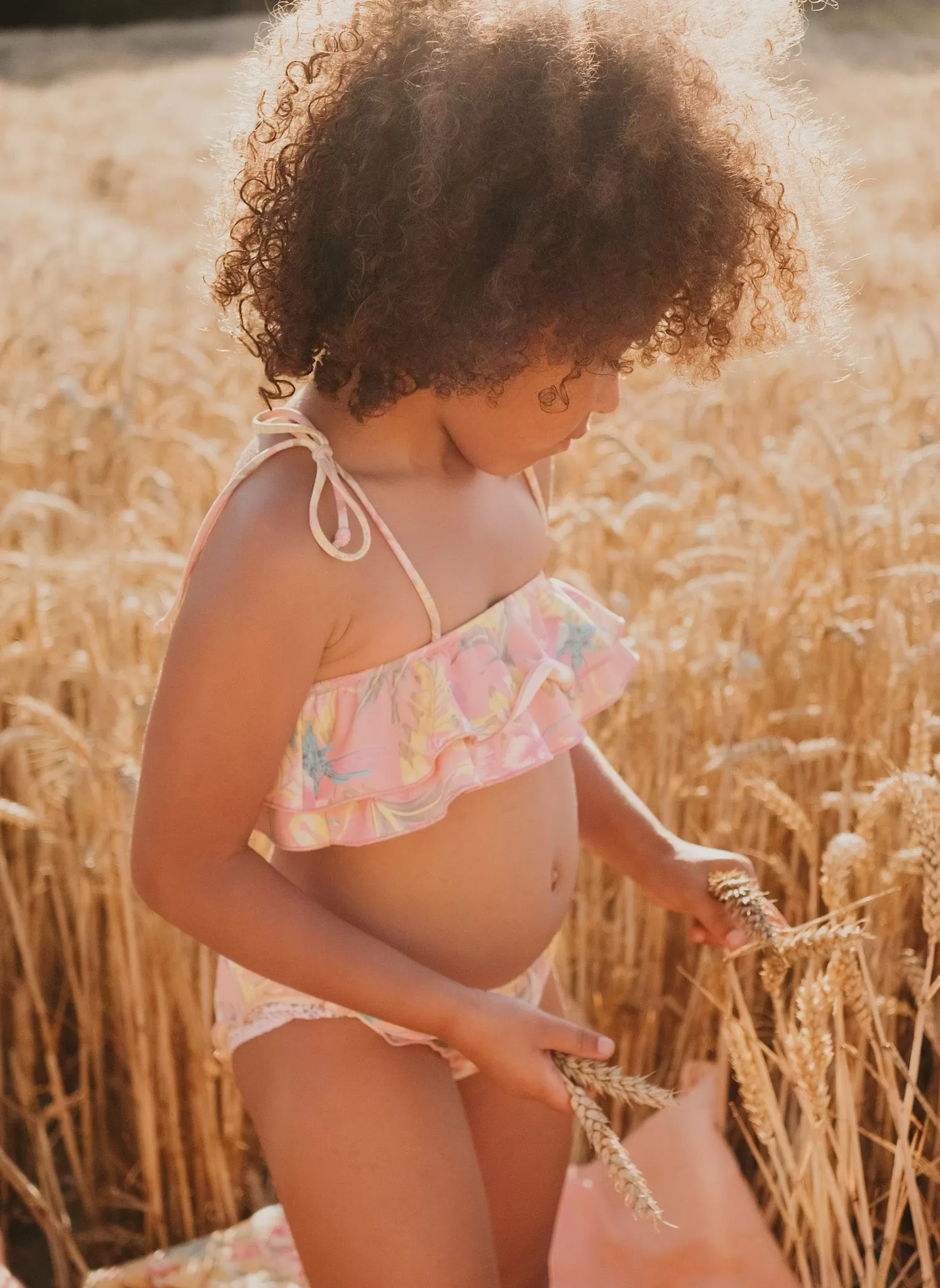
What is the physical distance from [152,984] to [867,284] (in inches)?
161

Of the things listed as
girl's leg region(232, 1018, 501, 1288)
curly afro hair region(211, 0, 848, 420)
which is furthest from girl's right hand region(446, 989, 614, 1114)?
curly afro hair region(211, 0, 848, 420)

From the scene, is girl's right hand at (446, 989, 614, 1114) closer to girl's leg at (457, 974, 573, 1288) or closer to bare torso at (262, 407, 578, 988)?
bare torso at (262, 407, 578, 988)

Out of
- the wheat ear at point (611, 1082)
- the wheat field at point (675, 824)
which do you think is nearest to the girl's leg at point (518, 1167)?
the wheat field at point (675, 824)

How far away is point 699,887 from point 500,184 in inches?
26.5

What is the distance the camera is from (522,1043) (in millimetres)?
1053

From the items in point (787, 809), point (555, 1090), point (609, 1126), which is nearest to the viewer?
point (609, 1126)

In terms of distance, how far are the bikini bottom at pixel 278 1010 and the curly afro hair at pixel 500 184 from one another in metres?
0.50

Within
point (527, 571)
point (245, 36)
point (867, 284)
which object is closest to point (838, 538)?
point (527, 571)

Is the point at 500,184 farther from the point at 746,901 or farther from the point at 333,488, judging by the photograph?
the point at 746,901

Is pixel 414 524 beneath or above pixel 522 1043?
above

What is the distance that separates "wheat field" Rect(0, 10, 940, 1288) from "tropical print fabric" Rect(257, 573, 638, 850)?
0.88 feet

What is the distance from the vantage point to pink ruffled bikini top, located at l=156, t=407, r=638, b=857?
3.72 ft

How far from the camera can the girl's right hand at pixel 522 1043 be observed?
1.04m

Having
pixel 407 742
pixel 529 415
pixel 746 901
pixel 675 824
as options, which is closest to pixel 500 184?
pixel 529 415
